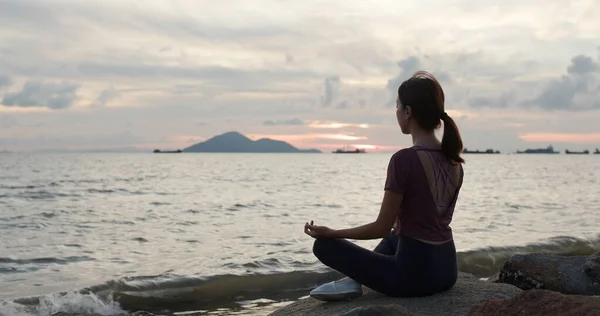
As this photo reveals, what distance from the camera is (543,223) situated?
19.5 metres

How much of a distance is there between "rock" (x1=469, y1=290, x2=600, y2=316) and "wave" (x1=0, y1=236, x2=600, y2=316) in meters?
5.35

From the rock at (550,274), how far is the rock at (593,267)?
0.02 m

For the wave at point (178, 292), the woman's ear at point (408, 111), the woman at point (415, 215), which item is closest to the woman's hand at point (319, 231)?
the woman at point (415, 215)

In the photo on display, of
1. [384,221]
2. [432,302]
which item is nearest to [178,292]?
[432,302]

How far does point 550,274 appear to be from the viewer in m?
6.10

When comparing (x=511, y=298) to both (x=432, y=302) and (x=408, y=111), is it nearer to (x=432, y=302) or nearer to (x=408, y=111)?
(x=432, y=302)

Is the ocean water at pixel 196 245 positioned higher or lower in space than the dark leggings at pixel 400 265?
lower

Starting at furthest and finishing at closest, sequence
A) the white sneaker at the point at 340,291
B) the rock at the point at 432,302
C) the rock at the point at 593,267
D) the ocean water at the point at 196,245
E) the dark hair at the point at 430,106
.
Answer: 1. the ocean water at the point at 196,245
2. the rock at the point at 593,267
3. the white sneaker at the point at 340,291
4. the rock at the point at 432,302
5. the dark hair at the point at 430,106

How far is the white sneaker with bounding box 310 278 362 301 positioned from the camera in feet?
17.1

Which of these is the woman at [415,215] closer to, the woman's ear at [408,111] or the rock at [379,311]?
the woman's ear at [408,111]

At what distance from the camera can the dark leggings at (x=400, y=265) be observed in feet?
15.8

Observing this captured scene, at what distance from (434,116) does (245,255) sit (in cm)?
871

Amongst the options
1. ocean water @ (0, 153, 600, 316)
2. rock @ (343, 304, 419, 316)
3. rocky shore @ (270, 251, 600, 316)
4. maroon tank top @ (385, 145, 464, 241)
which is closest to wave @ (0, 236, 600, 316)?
ocean water @ (0, 153, 600, 316)

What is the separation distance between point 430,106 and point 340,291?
178cm
